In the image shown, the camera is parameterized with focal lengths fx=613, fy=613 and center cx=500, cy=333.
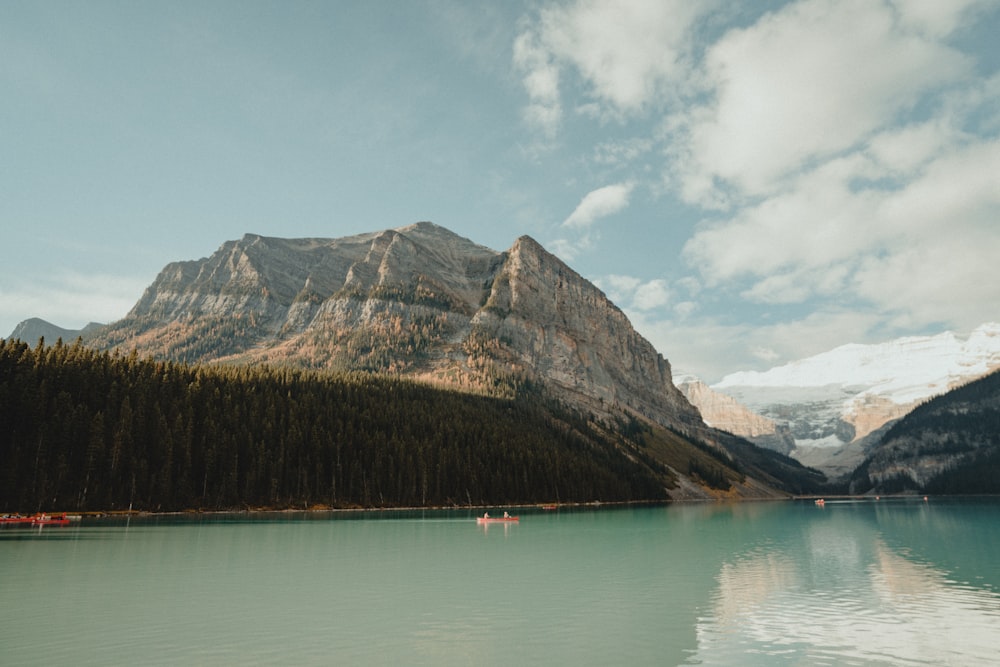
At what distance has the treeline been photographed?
108 meters

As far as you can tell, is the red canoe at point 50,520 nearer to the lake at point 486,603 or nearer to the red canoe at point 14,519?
the red canoe at point 14,519

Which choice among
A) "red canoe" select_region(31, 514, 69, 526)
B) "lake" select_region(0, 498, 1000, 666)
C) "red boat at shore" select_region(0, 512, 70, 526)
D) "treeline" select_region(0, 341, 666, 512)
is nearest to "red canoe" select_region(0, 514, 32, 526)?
"red boat at shore" select_region(0, 512, 70, 526)

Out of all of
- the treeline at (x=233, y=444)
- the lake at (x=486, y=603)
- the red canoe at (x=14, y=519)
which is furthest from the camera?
the treeline at (x=233, y=444)

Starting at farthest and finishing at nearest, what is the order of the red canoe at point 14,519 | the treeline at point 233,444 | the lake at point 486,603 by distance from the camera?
1. the treeline at point 233,444
2. the red canoe at point 14,519
3. the lake at point 486,603

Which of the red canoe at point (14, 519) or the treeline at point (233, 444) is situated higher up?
the treeline at point (233, 444)

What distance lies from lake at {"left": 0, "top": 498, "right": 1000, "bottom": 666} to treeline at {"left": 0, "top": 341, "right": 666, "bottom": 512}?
44.6m

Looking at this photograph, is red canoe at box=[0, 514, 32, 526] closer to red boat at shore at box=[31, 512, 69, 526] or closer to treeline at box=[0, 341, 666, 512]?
red boat at shore at box=[31, 512, 69, 526]

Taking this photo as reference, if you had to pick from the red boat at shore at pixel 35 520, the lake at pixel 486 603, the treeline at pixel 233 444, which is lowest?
the lake at pixel 486 603

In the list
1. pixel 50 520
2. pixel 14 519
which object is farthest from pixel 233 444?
pixel 14 519

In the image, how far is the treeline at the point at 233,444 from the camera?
353 ft

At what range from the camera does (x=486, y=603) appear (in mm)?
35562

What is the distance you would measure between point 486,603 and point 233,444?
355ft

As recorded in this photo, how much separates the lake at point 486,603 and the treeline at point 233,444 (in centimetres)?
4465

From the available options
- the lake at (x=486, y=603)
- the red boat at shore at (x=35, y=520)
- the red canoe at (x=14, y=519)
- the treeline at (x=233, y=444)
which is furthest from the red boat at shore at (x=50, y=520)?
the lake at (x=486, y=603)
